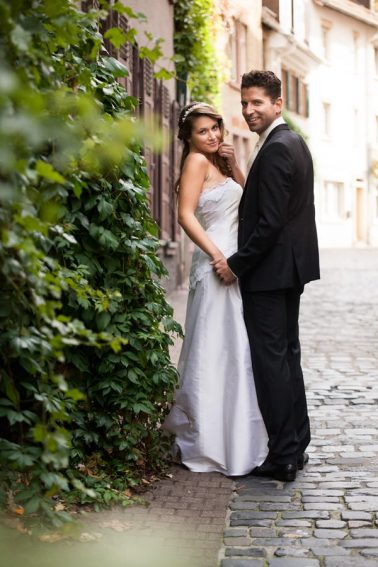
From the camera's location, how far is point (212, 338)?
579 cm

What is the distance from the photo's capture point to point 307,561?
4.13m

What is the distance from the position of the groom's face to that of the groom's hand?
68 cm

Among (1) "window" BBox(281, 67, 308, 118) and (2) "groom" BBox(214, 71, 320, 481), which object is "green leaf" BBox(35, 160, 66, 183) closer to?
(2) "groom" BBox(214, 71, 320, 481)

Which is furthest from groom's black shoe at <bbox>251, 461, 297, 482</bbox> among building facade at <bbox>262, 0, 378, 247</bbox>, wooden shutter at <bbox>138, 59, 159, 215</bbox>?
building facade at <bbox>262, 0, 378, 247</bbox>

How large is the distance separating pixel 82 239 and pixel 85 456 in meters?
0.99

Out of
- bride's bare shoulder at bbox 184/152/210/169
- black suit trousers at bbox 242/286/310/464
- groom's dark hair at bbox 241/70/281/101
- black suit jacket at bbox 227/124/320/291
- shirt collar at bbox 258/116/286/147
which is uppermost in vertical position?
groom's dark hair at bbox 241/70/281/101

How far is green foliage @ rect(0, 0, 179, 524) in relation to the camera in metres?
2.80

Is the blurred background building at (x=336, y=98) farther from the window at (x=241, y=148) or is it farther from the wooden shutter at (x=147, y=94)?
the wooden shutter at (x=147, y=94)

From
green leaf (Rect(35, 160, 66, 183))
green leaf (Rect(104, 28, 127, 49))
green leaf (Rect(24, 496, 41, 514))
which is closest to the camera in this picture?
green leaf (Rect(35, 160, 66, 183))

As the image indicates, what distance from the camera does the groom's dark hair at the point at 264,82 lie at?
5520 millimetres

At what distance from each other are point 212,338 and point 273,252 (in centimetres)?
57

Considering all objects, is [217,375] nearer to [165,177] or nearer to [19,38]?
[19,38]

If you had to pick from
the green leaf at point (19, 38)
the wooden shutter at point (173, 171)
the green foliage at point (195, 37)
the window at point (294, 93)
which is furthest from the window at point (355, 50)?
the green leaf at point (19, 38)

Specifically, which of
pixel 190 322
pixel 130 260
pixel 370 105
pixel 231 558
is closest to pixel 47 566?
pixel 231 558
